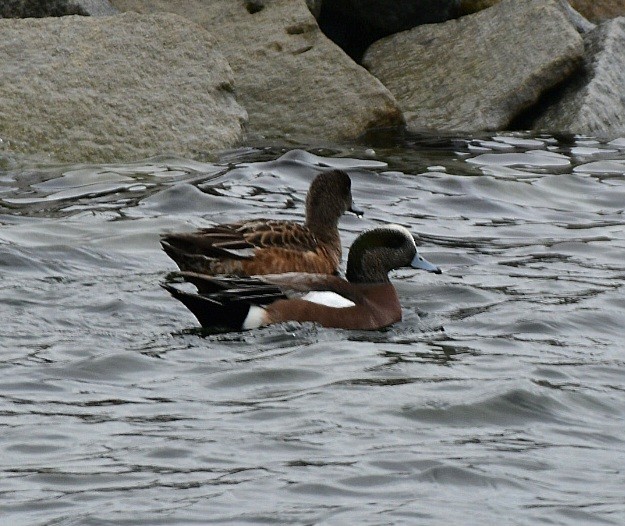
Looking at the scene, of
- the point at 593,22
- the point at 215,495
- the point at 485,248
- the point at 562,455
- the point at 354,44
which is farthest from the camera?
the point at 593,22

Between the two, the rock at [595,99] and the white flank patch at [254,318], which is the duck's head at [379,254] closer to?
the white flank patch at [254,318]

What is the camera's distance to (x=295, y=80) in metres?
13.7

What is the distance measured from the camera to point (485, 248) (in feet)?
34.0

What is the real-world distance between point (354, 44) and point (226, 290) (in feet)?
27.0

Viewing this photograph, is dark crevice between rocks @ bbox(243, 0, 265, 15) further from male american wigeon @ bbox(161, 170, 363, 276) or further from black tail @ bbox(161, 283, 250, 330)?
black tail @ bbox(161, 283, 250, 330)

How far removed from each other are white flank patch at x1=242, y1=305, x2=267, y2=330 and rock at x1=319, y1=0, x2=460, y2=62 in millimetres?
7760

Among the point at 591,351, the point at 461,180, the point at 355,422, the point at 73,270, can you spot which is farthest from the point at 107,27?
the point at 355,422

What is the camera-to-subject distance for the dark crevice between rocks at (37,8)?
13.5m

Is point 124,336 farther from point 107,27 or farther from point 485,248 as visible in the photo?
point 107,27

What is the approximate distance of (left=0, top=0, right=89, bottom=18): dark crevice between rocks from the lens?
44.3 feet

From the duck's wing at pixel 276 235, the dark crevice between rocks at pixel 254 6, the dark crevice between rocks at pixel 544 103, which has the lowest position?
the duck's wing at pixel 276 235

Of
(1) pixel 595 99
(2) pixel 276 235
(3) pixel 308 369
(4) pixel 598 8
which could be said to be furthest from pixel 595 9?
(3) pixel 308 369

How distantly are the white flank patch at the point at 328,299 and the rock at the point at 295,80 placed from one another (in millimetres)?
5478

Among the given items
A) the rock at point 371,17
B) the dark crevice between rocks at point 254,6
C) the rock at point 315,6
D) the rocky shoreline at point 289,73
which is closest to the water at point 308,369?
the rocky shoreline at point 289,73
